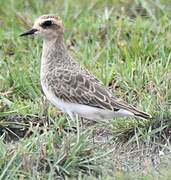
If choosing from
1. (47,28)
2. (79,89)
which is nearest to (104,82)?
(47,28)

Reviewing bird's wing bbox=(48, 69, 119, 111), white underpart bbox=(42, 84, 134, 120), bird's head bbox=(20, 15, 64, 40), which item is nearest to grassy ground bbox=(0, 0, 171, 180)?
white underpart bbox=(42, 84, 134, 120)

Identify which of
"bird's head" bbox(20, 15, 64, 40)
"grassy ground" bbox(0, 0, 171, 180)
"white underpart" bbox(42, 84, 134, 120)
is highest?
"bird's head" bbox(20, 15, 64, 40)

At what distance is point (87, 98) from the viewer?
692cm

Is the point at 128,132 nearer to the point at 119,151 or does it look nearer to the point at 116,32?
the point at 119,151

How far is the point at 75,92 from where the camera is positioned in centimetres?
695

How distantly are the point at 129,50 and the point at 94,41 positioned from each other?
0.54m

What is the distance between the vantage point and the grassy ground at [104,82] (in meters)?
6.20

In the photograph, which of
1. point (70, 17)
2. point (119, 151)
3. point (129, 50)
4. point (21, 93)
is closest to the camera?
point (119, 151)

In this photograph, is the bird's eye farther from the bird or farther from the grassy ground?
the grassy ground

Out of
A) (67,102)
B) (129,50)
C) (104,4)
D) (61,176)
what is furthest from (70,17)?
(61,176)

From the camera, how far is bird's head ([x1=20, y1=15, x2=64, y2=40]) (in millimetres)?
7379

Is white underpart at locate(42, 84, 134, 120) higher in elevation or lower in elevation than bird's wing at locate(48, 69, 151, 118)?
lower

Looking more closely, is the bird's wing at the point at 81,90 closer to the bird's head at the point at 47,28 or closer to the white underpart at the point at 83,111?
the white underpart at the point at 83,111

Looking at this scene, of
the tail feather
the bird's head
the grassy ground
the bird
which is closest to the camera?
the grassy ground
